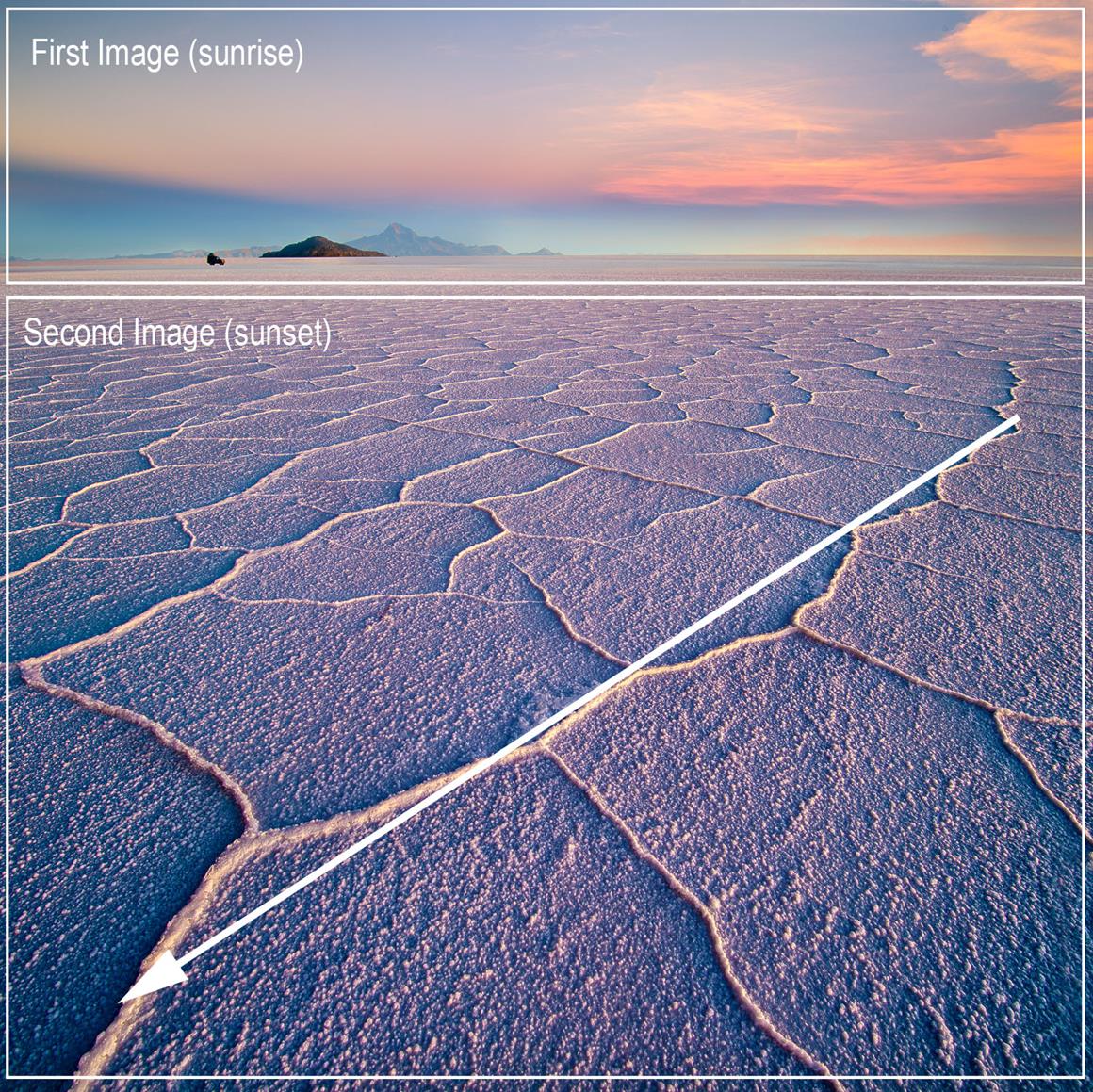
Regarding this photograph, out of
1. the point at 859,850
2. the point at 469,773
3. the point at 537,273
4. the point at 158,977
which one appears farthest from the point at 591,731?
the point at 537,273

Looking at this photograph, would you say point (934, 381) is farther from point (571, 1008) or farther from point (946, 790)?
Result: point (571, 1008)

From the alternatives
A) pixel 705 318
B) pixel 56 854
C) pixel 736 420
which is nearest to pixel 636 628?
pixel 56 854

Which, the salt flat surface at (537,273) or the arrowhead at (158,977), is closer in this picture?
the arrowhead at (158,977)

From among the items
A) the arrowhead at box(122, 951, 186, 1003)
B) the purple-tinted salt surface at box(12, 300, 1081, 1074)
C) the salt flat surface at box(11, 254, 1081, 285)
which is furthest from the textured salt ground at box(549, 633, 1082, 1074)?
the salt flat surface at box(11, 254, 1081, 285)

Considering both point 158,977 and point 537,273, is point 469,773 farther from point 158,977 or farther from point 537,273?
point 537,273

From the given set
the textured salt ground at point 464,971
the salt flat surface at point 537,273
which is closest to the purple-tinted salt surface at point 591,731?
the textured salt ground at point 464,971

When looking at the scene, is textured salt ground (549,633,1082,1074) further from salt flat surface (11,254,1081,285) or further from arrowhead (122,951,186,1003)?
salt flat surface (11,254,1081,285)

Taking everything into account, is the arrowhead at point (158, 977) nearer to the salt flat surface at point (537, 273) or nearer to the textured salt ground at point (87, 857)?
the textured salt ground at point (87, 857)
